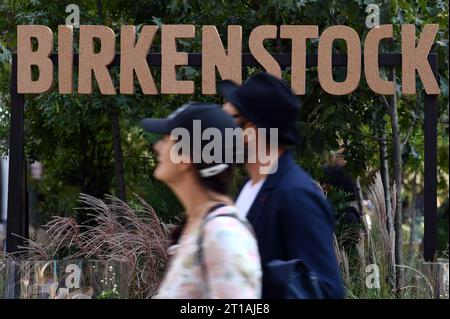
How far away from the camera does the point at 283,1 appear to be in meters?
8.90

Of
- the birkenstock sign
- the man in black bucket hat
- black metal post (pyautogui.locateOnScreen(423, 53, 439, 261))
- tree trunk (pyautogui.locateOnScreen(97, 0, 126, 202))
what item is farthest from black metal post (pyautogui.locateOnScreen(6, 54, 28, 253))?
the man in black bucket hat

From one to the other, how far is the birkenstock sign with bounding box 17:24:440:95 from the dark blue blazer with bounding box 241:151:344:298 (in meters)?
4.52

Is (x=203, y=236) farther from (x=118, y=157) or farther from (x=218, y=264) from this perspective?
(x=118, y=157)

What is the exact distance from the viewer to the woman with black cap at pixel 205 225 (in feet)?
8.91

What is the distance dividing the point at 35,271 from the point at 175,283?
2.70 meters

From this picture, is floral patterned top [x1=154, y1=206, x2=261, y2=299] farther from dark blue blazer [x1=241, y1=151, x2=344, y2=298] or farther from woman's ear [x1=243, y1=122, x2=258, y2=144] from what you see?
woman's ear [x1=243, y1=122, x2=258, y2=144]

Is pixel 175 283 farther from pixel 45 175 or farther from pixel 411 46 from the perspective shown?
pixel 45 175

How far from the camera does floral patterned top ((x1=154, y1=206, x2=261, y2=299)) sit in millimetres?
2705

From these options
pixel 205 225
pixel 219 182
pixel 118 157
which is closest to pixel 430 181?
pixel 118 157

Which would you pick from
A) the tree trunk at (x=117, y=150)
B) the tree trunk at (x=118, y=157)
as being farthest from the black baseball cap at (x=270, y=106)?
the tree trunk at (x=118, y=157)

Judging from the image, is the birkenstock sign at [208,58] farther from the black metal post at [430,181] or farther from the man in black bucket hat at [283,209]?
the man in black bucket hat at [283,209]

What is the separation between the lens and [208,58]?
25.8 feet

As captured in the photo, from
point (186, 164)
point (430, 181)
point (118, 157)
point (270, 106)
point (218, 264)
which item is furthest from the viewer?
point (118, 157)

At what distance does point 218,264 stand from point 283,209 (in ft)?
1.97
